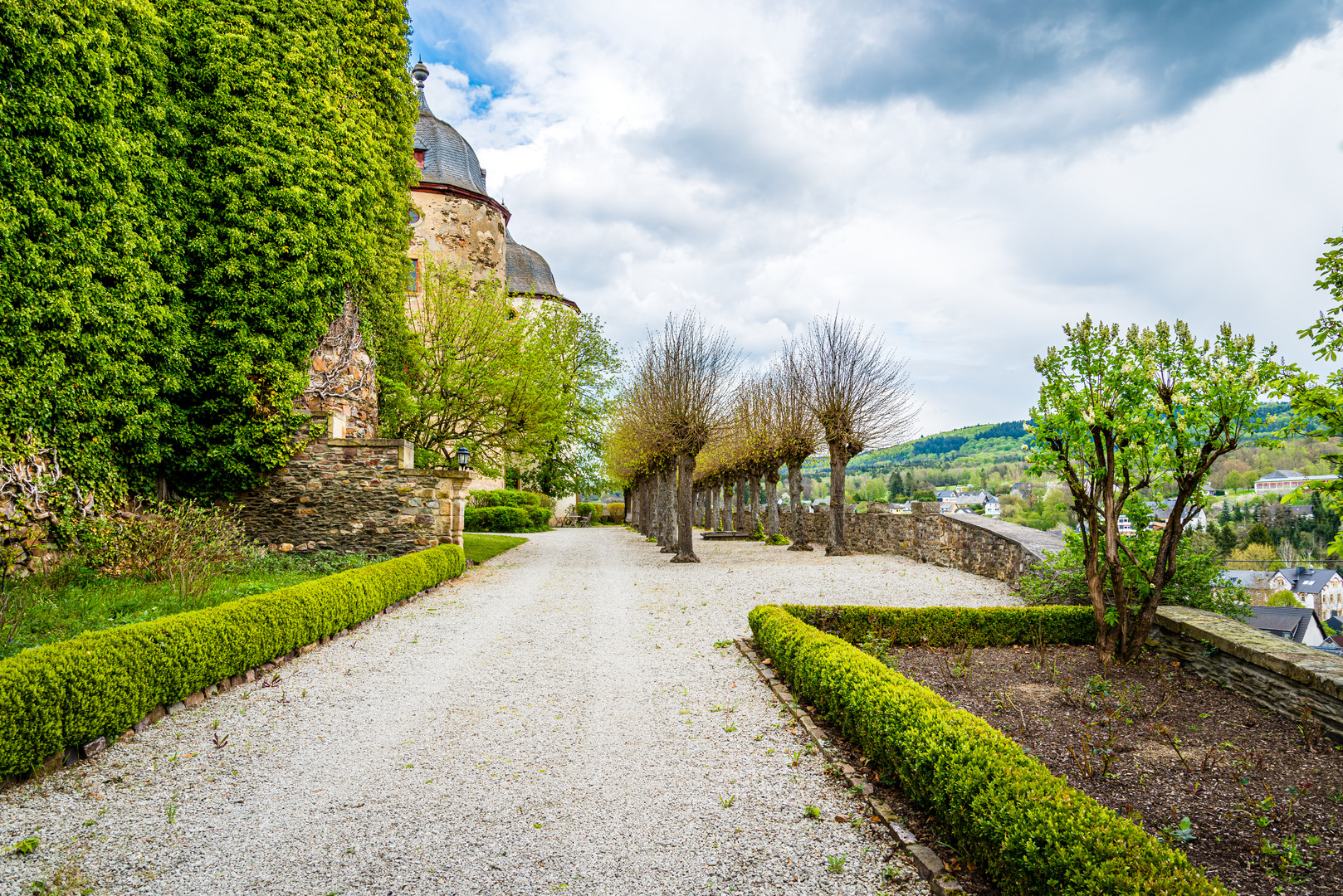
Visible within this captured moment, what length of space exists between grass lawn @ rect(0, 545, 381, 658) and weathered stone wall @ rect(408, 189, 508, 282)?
63.1 feet

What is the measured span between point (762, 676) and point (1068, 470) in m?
3.37

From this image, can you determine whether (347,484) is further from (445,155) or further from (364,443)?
(445,155)

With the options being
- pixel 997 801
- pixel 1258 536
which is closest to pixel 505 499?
pixel 1258 536

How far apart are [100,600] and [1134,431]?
9961mm

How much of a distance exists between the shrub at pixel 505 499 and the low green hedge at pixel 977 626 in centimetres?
2769

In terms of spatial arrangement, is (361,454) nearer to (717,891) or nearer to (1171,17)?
(717,891)

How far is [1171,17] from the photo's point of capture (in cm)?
531

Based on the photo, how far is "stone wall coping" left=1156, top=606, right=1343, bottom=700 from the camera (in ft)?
13.6

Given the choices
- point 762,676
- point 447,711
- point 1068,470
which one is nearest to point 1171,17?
point 1068,470

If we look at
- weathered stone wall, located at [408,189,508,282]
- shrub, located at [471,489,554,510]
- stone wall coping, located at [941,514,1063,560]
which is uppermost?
weathered stone wall, located at [408,189,508,282]

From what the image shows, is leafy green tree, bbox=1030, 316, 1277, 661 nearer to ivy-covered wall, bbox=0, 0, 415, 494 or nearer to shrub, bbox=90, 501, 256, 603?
shrub, bbox=90, 501, 256, 603

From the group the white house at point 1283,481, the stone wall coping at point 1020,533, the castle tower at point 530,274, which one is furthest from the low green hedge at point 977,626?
the castle tower at point 530,274

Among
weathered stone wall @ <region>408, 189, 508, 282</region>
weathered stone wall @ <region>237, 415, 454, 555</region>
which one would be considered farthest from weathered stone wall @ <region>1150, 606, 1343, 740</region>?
weathered stone wall @ <region>408, 189, 508, 282</region>

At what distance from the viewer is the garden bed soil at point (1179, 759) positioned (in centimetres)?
283
